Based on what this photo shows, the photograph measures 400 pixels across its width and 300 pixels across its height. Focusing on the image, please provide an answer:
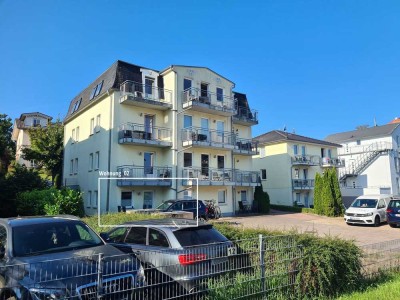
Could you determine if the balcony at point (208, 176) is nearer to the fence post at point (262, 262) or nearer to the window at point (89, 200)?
the window at point (89, 200)

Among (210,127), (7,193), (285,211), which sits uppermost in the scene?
(210,127)

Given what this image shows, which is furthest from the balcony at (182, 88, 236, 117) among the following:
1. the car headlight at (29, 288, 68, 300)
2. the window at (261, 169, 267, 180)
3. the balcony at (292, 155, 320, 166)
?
the car headlight at (29, 288, 68, 300)

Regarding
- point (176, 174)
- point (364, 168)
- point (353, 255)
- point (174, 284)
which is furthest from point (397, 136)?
point (174, 284)

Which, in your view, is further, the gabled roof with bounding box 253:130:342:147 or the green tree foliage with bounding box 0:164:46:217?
the gabled roof with bounding box 253:130:342:147

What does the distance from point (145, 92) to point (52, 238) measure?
2119 cm

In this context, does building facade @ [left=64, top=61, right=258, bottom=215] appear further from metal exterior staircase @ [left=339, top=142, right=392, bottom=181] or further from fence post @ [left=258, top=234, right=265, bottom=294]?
metal exterior staircase @ [left=339, top=142, right=392, bottom=181]

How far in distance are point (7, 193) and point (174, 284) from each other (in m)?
23.0

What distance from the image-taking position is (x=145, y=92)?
84.3 feet

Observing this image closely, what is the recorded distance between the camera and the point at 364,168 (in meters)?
45.4

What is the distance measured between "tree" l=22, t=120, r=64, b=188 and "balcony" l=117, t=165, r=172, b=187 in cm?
1401

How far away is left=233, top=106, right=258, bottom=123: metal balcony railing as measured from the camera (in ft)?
105

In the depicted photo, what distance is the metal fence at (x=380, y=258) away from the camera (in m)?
6.75

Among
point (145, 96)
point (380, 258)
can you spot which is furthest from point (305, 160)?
point (380, 258)

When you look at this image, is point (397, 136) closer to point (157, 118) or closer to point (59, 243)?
point (157, 118)
